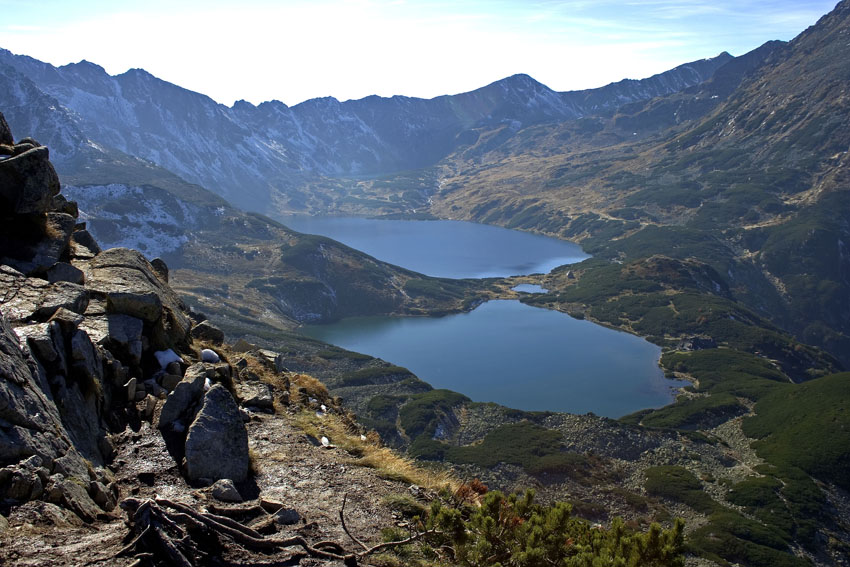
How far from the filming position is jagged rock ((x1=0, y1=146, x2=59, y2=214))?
14.8 meters

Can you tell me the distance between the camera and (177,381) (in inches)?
540

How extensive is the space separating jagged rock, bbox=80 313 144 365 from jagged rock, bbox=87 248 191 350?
423 mm

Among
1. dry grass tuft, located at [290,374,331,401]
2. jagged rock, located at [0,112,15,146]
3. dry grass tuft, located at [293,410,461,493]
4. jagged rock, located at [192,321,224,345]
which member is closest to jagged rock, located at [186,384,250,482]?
dry grass tuft, located at [293,410,461,493]

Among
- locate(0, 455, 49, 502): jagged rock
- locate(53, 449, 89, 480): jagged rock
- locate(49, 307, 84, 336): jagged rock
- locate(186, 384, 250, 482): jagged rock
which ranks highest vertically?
locate(49, 307, 84, 336): jagged rock

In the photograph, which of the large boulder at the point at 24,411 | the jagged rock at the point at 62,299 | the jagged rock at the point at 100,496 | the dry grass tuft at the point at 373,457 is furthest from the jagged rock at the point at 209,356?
the jagged rock at the point at 100,496

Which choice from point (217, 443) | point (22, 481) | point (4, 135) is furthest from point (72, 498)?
point (4, 135)

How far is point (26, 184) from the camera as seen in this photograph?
49.3 ft

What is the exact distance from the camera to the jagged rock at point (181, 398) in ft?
39.9

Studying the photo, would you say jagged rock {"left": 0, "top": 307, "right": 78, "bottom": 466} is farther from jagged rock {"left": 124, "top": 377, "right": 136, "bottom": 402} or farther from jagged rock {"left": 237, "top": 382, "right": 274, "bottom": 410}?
jagged rock {"left": 237, "top": 382, "right": 274, "bottom": 410}

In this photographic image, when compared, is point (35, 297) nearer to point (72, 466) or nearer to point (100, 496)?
point (72, 466)

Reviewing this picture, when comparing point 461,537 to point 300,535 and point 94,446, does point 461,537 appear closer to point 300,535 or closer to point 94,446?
point 300,535

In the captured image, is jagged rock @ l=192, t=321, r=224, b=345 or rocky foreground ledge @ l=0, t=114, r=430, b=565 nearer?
rocky foreground ledge @ l=0, t=114, r=430, b=565

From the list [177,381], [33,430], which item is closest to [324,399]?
→ [177,381]

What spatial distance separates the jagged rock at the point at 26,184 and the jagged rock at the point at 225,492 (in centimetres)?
976
